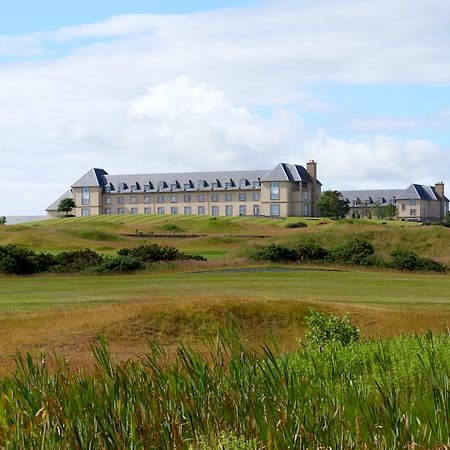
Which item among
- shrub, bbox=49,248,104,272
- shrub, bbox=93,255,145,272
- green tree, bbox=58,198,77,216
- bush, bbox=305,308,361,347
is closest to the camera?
bush, bbox=305,308,361,347

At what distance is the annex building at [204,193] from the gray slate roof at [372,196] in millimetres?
27061

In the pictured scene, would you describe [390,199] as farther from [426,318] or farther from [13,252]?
[426,318]

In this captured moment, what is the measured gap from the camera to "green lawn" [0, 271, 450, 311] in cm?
2702

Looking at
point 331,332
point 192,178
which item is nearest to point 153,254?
point 331,332

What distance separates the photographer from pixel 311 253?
50719 mm

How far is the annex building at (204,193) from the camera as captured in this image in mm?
159250

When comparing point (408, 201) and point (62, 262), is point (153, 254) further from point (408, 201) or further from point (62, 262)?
point (408, 201)

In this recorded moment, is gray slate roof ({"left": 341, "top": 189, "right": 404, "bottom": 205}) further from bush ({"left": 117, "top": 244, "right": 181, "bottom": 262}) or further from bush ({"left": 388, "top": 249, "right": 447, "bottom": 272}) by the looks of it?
bush ({"left": 388, "top": 249, "right": 447, "bottom": 272})

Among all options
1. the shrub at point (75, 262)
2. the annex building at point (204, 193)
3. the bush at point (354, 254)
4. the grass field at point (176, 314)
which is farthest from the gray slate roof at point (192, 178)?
the grass field at point (176, 314)

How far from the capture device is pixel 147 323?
22109 millimetres

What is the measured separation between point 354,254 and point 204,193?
119085mm

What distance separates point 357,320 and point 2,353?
31.6ft

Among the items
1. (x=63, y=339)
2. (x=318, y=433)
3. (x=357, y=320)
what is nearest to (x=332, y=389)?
(x=318, y=433)

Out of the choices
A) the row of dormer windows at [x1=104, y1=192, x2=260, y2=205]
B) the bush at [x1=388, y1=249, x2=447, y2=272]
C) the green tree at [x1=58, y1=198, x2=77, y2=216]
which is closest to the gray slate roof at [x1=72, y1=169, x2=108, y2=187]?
the row of dormer windows at [x1=104, y1=192, x2=260, y2=205]
